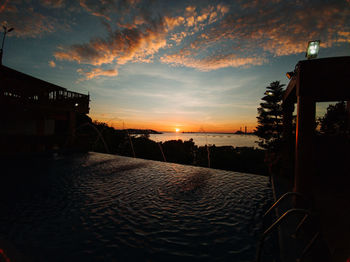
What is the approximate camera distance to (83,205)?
3863mm

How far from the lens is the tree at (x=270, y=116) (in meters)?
28.3

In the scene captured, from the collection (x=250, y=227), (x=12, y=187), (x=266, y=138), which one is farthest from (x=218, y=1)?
(x=266, y=138)

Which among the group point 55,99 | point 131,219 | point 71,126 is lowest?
point 131,219

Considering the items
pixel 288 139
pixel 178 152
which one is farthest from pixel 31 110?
pixel 288 139

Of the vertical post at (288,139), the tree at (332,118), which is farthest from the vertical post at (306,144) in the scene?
the tree at (332,118)

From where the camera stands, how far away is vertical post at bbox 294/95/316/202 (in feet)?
11.2

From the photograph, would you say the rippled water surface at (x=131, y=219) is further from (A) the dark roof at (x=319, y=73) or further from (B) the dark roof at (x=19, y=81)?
(B) the dark roof at (x=19, y=81)

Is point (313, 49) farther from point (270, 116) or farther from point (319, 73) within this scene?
point (270, 116)

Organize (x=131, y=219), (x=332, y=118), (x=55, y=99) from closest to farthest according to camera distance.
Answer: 1. (x=131, y=219)
2. (x=55, y=99)
3. (x=332, y=118)

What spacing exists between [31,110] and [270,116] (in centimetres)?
3512

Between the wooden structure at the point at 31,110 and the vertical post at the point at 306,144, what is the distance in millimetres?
14915

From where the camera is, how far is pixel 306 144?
11.4 ft

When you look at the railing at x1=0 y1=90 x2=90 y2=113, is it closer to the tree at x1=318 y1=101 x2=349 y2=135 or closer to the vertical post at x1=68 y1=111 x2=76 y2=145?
the vertical post at x1=68 y1=111 x2=76 y2=145

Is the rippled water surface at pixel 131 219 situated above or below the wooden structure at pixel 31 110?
below
